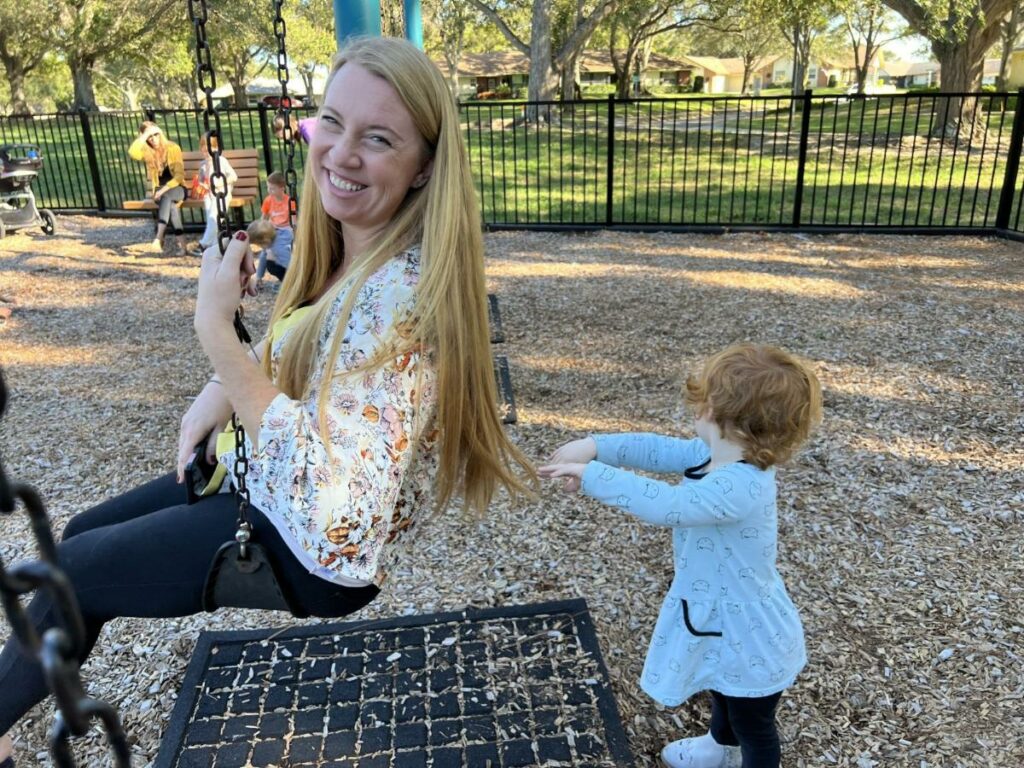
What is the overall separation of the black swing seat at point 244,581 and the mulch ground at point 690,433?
107 cm

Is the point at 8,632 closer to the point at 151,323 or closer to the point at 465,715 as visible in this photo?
the point at 465,715

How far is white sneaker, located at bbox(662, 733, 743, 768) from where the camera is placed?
2.31 metres

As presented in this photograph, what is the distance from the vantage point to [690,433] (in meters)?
4.52

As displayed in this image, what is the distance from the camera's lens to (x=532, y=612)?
2.98 metres

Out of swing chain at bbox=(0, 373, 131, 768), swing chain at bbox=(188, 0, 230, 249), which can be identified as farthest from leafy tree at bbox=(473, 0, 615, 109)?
swing chain at bbox=(0, 373, 131, 768)

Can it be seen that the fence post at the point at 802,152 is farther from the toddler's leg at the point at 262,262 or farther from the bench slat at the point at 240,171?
the bench slat at the point at 240,171

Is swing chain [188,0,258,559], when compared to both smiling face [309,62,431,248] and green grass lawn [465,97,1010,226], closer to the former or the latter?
smiling face [309,62,431,248]

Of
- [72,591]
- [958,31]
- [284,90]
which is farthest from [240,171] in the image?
[958,31]

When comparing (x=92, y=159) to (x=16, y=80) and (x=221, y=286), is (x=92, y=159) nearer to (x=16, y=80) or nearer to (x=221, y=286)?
(x=221, y=286)

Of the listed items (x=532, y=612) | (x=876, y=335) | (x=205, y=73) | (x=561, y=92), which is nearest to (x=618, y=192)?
(x=876, y=335)

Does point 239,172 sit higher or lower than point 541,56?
lower

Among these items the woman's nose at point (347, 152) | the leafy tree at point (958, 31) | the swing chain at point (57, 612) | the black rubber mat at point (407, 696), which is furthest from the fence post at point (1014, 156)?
the swing chain at point (57, 612)

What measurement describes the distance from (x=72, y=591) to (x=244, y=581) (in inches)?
36.4

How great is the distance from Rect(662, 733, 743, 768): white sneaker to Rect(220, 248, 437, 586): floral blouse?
1154mm
